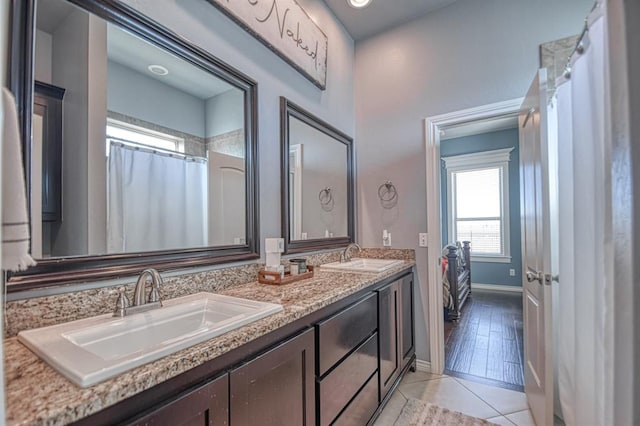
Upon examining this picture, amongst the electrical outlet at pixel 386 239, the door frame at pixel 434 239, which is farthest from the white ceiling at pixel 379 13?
the electrical outlet at pixel 386 239

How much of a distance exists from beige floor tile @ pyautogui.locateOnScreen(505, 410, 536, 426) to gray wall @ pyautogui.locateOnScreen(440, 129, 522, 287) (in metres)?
3.39

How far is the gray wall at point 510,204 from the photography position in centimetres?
496

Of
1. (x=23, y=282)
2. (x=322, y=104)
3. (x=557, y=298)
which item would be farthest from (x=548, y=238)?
(x=23, y=282)

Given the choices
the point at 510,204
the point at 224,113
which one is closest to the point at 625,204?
the point at 224,113

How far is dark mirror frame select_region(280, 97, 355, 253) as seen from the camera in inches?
78.0

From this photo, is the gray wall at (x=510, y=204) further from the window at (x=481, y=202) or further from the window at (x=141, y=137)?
the window at (x=141, y=137)

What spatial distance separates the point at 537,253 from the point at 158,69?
2.21 m

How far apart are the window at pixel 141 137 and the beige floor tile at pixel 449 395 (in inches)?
88.1

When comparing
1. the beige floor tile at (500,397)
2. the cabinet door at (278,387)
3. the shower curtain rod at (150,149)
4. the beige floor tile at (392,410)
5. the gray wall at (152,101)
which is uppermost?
the gray wall at (152,101)

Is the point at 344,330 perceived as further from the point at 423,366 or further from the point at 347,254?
the point at 423,366

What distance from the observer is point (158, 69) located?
1.33 meters

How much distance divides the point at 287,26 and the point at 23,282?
1.96 m

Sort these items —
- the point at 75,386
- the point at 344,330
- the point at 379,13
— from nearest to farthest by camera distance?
the point at 75,386 → the point at 344,330 → the point at 379,13

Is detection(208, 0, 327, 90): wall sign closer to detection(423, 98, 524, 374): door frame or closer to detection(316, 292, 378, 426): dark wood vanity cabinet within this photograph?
detection(423, 98, 524, 374): door frame
